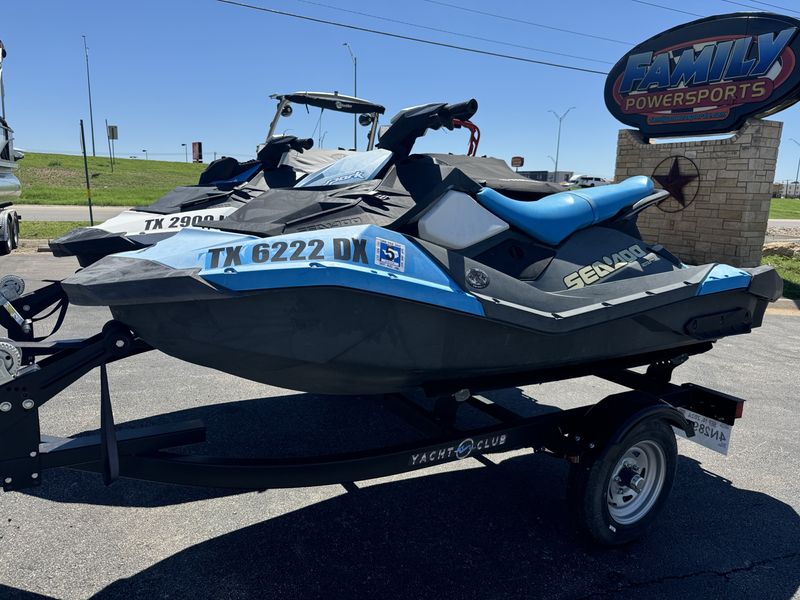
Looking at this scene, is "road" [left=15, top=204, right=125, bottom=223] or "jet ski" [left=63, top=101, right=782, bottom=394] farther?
"road" [left=15, top=204, right=125, bottom=223]

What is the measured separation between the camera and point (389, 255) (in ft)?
8.07

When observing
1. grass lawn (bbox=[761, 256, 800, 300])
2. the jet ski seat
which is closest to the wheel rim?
the jet ski seat

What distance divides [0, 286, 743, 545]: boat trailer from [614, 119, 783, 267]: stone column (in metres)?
9.46

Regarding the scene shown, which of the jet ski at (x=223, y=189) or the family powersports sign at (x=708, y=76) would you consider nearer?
the jet ski at (x=223, y=189)

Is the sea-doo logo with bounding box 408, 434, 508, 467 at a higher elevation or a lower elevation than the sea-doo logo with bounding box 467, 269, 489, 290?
lower

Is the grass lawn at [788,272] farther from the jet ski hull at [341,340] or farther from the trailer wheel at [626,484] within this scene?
the jet ski hull at [341,340]

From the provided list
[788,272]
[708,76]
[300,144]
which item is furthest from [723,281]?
[708,76]

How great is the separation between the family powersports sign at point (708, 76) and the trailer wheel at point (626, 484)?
10.5 metres

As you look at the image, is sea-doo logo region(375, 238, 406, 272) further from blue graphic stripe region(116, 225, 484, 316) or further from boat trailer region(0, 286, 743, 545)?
boat trailer region(0, 286, 743, 545)

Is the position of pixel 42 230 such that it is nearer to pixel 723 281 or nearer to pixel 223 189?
pixel 223 189

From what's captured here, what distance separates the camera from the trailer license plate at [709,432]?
3584mm

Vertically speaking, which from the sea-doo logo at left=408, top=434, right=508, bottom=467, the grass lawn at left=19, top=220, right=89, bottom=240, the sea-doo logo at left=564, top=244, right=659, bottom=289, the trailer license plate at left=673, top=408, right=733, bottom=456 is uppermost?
the sea-doo logo at left=564, top=244, right=659, bottom=289

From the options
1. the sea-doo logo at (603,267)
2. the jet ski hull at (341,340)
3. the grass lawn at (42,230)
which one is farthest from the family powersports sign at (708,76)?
the grass lawn at (42,230)

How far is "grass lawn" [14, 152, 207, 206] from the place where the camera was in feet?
97.9
